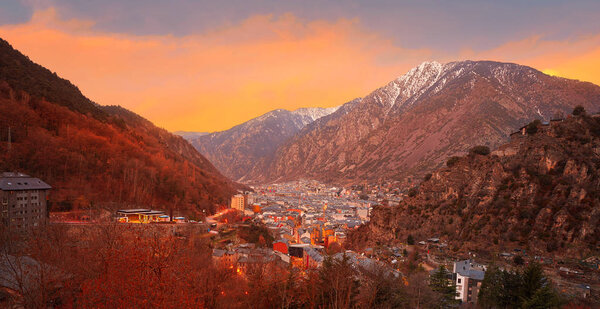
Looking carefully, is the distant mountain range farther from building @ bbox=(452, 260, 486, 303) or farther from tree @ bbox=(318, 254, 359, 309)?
tree @ bbox=(318, 254, 359, 309)

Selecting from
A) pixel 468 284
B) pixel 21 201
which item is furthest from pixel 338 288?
pixel 21 201

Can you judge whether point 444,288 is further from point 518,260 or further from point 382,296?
point 518,260

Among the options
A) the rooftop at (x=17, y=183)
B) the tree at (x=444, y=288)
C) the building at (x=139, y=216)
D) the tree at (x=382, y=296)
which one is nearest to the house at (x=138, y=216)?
the building at (x=139, y=216)

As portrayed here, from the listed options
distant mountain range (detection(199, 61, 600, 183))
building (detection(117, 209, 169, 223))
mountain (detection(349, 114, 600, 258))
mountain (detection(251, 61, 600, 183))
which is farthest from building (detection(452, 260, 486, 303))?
mountain (detection(251, 61, 600, 183))

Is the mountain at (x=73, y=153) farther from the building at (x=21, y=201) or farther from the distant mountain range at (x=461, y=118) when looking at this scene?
the distant mountain range at (x=461, y=118)

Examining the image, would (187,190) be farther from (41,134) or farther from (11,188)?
(11,188)
